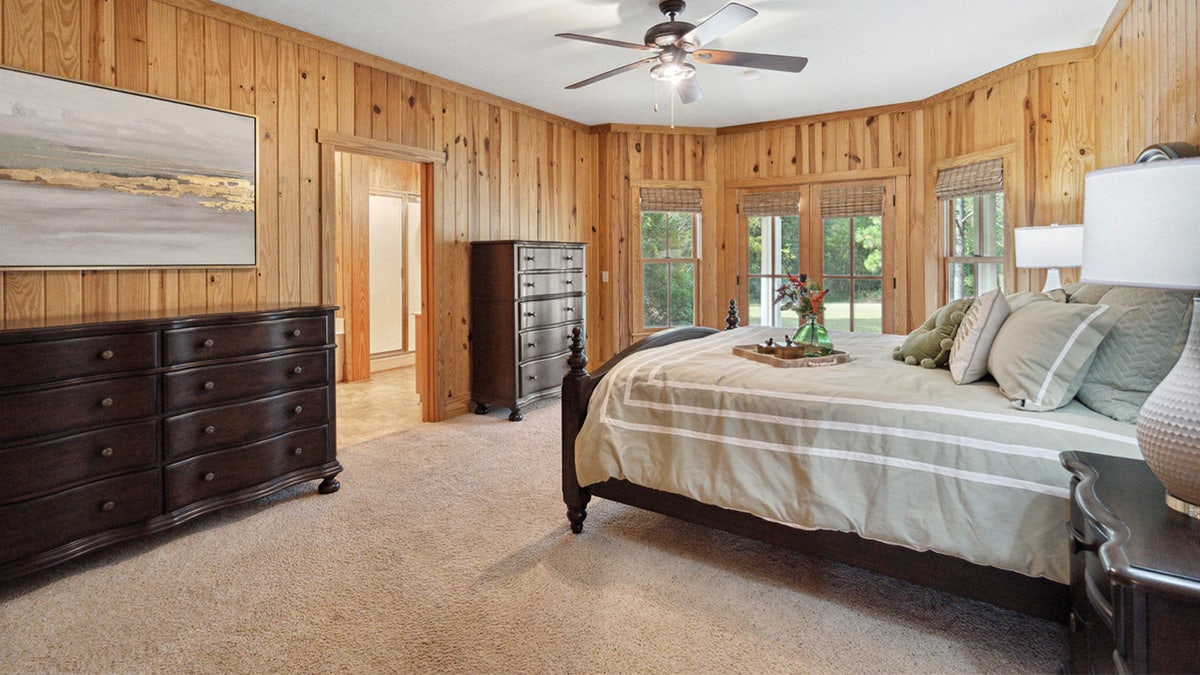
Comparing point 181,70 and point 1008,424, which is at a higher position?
point 181,70

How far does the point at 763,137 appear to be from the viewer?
6258mm

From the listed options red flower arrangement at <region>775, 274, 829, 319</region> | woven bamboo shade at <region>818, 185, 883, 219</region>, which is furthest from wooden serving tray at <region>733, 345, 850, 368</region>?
woven bamboo shade at <region>818, 185, 883, 219</region>

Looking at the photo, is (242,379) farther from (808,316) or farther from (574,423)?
(808,316)

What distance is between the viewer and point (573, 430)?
287cm

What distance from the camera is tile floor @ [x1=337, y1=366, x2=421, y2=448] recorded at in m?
4.69

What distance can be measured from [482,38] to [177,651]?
11.4 feet

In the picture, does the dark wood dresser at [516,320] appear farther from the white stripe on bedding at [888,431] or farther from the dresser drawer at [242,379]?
the white stripe on bedding at [888,431]

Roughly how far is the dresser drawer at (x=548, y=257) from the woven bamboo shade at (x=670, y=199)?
3.98 feet

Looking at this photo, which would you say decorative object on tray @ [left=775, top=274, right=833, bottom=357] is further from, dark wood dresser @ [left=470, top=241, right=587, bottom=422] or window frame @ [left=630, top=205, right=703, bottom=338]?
window frame @ [left=630, top=205, right=703, bottom=338]

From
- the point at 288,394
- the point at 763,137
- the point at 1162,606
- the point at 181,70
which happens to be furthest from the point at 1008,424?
the point at 763,137

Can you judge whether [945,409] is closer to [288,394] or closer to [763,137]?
[288,394]

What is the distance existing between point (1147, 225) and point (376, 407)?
5224mm

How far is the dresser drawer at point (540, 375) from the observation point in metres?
5.05

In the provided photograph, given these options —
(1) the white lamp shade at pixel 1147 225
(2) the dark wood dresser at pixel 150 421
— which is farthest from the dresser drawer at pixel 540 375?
(1) the white lamp shade at pixel 1147 225
